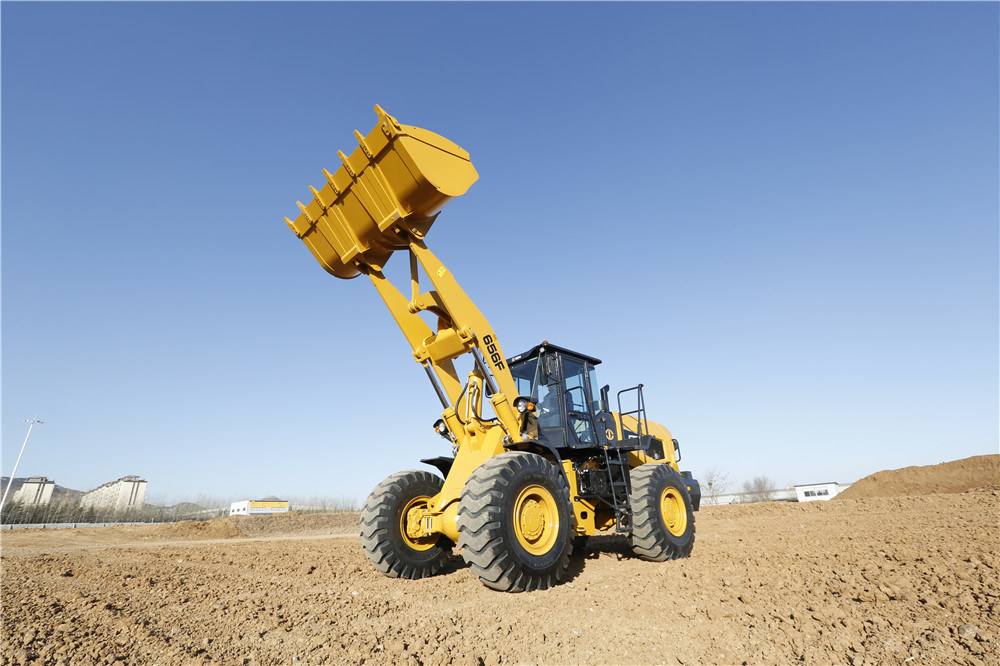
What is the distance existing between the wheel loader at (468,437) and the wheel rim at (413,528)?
0.6 inches

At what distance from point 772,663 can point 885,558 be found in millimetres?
3409

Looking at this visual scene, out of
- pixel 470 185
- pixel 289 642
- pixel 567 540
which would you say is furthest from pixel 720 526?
pixel 289 642

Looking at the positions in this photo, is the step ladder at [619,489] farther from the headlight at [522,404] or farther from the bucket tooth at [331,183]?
the bucket tooth at [331,183]

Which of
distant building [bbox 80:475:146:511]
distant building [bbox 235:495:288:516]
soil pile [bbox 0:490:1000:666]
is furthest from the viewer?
distant building [bbox 80:475:146:511]

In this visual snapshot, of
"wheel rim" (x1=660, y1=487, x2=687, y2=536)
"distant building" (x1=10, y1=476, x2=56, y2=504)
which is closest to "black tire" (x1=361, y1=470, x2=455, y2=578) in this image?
"wheel rim" (x1=660, y1=487, x2=687, y2=536)

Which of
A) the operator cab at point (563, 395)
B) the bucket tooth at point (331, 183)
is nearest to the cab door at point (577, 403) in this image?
the operator cab at point (563, 395)

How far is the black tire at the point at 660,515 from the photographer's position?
6664 millimetres

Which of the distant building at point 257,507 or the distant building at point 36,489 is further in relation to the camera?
the distant building at point 36,489

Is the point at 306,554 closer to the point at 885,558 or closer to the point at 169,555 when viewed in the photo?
the point at 169,555

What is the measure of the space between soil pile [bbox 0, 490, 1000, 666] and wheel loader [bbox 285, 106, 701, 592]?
430 millimetres

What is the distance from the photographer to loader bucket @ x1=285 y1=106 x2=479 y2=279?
18.7 feet

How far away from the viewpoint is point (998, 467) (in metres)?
18.5

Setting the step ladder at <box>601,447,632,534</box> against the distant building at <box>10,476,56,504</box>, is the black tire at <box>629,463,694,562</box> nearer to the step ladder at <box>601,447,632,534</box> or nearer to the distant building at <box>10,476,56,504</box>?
the step ladder at <box>601,447,632,534</box>

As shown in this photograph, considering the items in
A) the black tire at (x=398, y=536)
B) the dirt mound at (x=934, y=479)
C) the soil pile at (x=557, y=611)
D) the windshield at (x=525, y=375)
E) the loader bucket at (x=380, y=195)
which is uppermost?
the loader bucket at (x=380, y=195)
